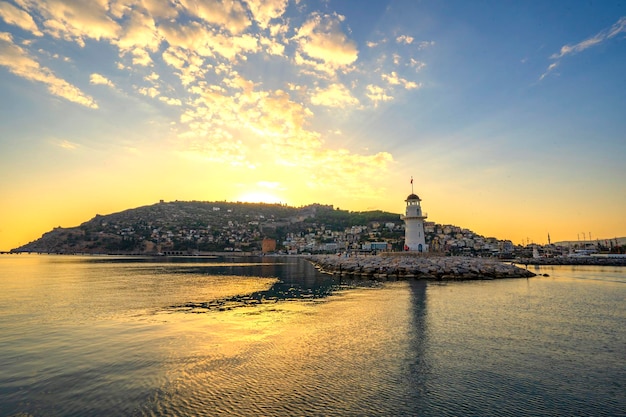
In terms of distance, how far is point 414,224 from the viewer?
6538 cm

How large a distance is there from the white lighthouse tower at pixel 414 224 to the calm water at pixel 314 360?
4010 centimetres

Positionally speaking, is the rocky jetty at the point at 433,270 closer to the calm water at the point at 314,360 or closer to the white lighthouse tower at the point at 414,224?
the white lighthouse tower at the point at 414,224

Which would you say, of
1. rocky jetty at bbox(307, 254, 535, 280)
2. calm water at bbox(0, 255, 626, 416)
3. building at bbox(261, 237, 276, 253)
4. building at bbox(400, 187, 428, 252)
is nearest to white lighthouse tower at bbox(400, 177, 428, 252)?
building at bbox(400, 187, 428, 252)

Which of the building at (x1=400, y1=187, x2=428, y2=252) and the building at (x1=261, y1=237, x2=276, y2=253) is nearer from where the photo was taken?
the building at (x1=400, y1=187, x2=428, y2=252)

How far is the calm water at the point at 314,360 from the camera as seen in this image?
30.0 ft

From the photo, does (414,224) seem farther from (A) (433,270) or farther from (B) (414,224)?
(A) (433,270)

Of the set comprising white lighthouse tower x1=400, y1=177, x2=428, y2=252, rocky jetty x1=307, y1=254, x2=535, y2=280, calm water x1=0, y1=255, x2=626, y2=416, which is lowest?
calm water x1=0, y1=255, x2=626, y2=416

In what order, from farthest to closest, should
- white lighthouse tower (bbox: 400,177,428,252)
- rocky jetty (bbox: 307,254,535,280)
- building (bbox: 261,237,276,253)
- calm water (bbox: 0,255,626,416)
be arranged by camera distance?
building (bbox: 261,237,276,253) < white lighthouse tower (bbox: 400,177,428,252) < rocky jetty (bbox: 307,254,535,280) < calm water (bbox: 0,255,626,416)

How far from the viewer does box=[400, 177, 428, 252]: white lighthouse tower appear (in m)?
64.4

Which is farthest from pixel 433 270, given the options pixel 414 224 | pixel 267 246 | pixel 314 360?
pixel 267 246

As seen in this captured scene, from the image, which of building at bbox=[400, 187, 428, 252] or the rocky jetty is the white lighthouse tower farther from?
the rocky jetty

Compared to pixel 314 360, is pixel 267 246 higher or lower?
higher

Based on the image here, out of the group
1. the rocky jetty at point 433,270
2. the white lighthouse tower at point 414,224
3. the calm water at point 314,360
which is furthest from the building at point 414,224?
the calm water at point 314,360

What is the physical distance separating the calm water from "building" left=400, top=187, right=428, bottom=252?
4009cm
